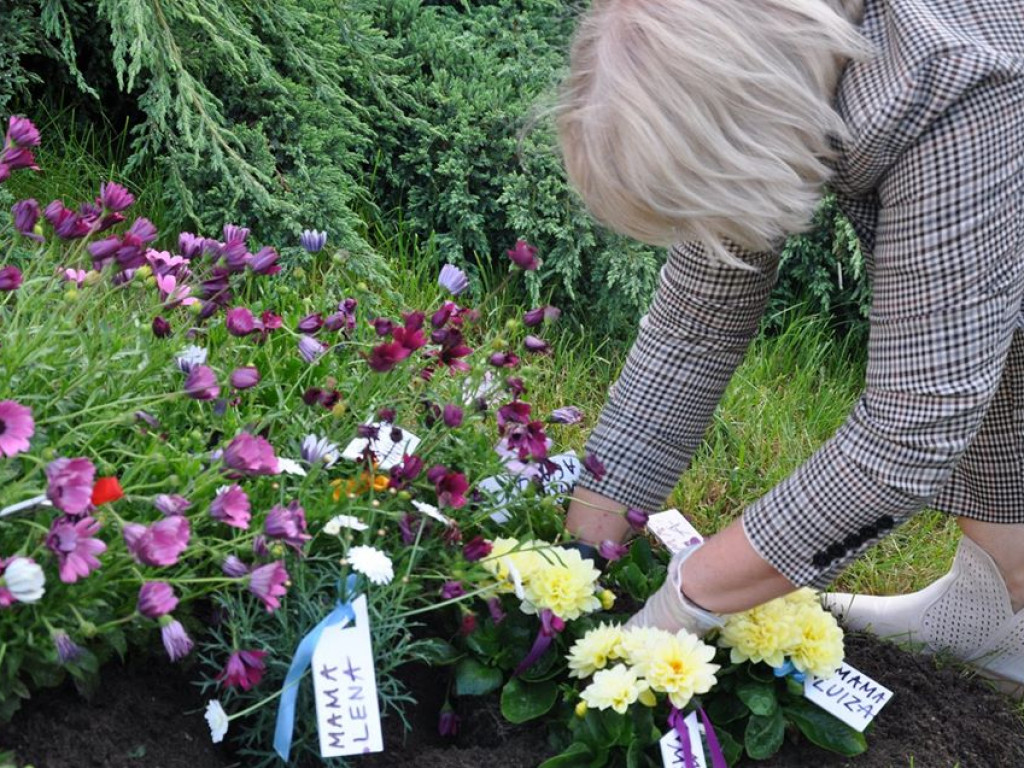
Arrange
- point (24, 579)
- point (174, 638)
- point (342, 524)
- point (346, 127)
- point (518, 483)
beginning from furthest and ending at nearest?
1. point (346, 127)
2. point (518, 483)
3. point (342, 524)
4. point (174, 638)
5. point (24, 579)

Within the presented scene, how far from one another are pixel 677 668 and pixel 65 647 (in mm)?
844

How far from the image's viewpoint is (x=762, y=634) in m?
2.04

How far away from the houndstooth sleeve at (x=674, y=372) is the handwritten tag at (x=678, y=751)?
51cm

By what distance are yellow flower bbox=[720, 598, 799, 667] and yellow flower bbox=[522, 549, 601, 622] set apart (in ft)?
0.72

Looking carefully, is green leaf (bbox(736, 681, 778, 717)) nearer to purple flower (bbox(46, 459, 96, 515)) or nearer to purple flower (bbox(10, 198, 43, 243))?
purple flower (bbox(46, 459, 96, 515))

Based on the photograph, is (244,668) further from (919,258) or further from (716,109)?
(919,258)

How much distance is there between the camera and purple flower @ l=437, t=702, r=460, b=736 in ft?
6.70

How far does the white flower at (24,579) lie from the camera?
4.89 feet

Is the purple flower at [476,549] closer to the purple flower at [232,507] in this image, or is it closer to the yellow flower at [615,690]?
the yellow flower at [615,690]

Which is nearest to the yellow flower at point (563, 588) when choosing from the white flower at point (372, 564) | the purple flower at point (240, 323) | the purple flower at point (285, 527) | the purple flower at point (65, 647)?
the white flower at point (372, 564)

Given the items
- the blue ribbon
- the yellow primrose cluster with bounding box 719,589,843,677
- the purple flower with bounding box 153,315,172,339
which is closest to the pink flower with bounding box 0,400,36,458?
the purple flower with bounding box 153,315,172,339

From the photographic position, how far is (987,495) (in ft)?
7.80

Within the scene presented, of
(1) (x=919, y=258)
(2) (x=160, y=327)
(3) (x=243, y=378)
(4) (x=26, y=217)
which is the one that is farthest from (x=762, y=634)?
(4) (x=26, y=217)

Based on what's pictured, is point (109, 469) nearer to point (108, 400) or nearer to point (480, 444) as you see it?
point (108, 400)
